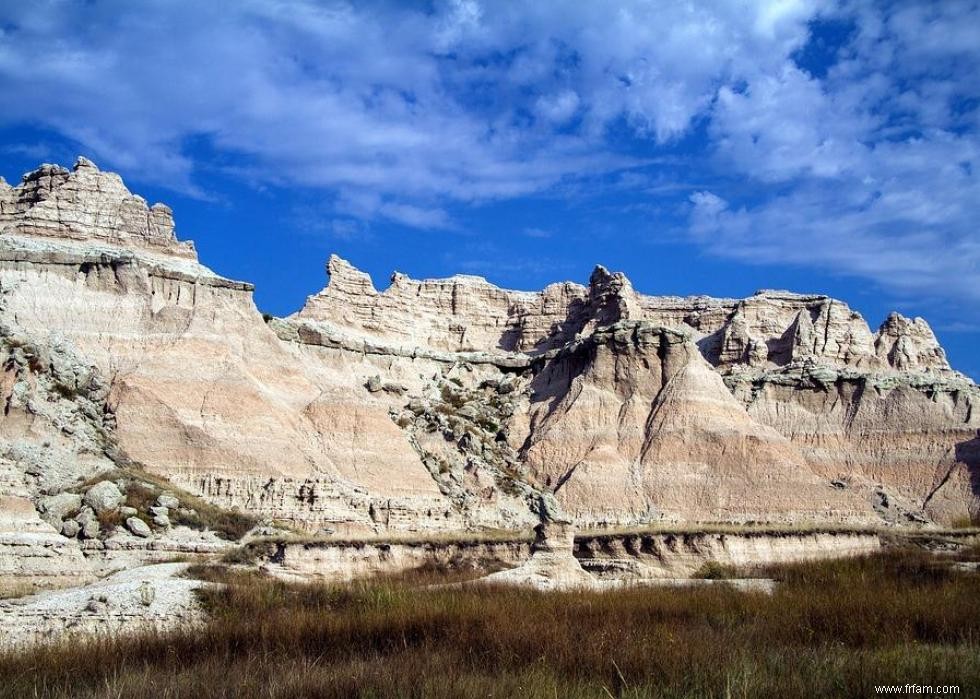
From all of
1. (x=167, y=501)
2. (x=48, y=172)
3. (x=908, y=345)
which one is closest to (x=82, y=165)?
(x=48, y=172)

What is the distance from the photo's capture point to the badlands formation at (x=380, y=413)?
1617 inches

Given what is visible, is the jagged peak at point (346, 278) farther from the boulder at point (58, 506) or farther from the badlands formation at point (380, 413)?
the boulder at point (58, 506)

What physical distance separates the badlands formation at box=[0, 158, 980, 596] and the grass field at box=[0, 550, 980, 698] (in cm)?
1804

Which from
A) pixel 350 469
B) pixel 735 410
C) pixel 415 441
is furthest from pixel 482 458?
pixel 735 410

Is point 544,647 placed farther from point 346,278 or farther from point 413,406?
point 346,278

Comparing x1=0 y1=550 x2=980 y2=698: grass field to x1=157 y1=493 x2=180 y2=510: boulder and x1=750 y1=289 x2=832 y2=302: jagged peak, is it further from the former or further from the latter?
x1=750 y1=289 x2=832 y2=302: jagged peak

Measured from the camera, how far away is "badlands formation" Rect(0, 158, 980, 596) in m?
41.1

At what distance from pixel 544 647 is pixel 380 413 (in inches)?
1672


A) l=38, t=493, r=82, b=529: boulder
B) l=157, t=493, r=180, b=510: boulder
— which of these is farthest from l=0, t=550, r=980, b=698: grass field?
l=157, t=493, r=180, b=510: boulder

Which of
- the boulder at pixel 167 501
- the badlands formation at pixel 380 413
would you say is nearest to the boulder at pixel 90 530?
the badlands formation at pixel 380 413

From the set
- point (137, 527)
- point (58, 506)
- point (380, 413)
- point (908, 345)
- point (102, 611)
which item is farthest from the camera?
point (908, 345)

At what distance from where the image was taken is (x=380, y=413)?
54781 millimetres

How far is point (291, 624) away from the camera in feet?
49.6

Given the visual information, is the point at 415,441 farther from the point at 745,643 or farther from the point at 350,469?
the point at 745,643
